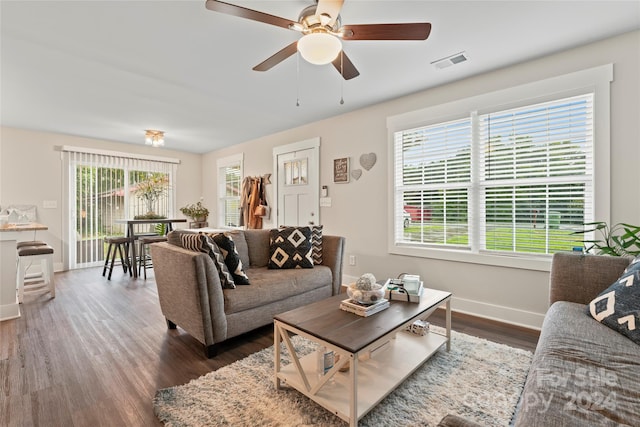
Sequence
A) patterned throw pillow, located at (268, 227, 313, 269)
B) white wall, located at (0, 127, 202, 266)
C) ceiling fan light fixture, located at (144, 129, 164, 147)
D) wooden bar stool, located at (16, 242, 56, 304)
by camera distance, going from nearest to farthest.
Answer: patterned throw pillow, located at (268, 227, 313, 269)
wooden bar stool, located at (16, 242, 56, 304)
white wall, located at (0, 127, 202, 266)
ceiling fan light fixture, located at (144, 129, 164, 147)

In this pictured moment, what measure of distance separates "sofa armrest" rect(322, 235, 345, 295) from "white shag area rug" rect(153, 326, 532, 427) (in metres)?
1.22

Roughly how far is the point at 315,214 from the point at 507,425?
10.6 feet

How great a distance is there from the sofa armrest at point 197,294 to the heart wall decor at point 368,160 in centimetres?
234

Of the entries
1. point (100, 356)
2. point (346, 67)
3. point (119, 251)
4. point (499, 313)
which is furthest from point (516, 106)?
point (119, 251)

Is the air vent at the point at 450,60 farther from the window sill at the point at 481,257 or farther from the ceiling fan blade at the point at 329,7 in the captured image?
the window sill at the point at 481,257

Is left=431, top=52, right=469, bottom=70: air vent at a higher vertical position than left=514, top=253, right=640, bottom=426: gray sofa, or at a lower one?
higher

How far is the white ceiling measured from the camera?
1911mm

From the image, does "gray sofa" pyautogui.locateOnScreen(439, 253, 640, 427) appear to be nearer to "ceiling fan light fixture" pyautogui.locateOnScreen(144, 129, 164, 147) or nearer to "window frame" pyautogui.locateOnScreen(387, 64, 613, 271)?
"window frame" pyautogui.locateOnScreen(387, 64, 613, 271)

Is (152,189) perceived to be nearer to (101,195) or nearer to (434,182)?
(101,195)

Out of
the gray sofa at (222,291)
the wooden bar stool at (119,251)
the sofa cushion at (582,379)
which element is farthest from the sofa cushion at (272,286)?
the wooden bar stool at (119,251)

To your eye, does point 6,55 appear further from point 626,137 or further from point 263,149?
point 626,137

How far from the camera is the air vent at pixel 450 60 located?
8.08 feet

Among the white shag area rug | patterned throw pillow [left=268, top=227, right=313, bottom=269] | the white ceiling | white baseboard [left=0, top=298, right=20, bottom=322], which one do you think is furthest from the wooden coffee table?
white baseboard [left=0, top=298, right=20, bottom=322]

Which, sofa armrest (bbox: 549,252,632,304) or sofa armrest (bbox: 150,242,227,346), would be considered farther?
sofa armrest (bbox: 150,242,227,346)
